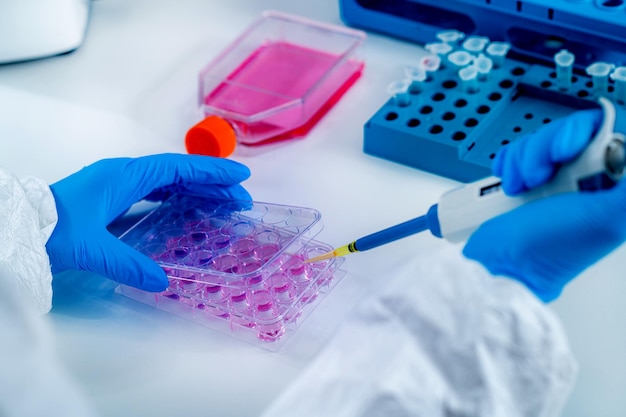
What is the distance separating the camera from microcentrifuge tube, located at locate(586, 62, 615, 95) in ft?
3.83

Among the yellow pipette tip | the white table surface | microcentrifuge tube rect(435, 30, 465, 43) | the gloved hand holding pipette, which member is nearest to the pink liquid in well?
the white table surface

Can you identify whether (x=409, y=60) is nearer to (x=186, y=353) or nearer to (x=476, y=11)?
(x=476, y=11)

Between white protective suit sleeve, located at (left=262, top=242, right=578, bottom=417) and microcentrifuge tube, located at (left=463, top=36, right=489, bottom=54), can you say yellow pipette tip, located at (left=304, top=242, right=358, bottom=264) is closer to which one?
white protective suit sleeve, located at (left=262, top=242, right=578, bottom=417)

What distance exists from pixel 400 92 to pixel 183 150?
0.31 meters

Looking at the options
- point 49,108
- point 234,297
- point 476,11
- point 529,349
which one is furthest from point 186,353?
point 476,11

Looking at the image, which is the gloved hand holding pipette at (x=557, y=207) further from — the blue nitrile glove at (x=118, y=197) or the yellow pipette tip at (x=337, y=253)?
the blue nitrile glove at (x=118, y=197)

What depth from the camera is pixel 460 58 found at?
124 centimetres

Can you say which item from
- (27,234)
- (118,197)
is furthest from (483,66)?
(27,234)

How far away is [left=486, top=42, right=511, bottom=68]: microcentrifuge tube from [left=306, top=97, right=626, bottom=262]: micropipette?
1.43ft

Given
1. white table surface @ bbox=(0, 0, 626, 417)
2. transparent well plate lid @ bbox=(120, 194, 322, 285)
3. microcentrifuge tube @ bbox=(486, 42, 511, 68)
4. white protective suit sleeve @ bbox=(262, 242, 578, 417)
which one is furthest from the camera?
microcentrifuge tube @ bbox=(486, 42, 511, 68)

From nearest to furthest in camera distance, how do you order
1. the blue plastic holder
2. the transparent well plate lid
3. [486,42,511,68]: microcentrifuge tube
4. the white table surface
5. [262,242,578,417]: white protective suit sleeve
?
1. [262,242,578,417]: white protective suit sleeve
2. the white table surface
3. the transparent well plate lid
4. the blue plastic holder
5. [486,42,511,68]: microcentrifuge tube

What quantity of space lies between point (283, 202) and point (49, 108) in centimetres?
44

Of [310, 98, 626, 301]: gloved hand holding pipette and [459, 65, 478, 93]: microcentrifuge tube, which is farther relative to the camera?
[459, 65, 478, 93]: microcentrifuge tube

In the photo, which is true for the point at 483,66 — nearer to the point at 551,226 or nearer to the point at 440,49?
the point at 440,49
